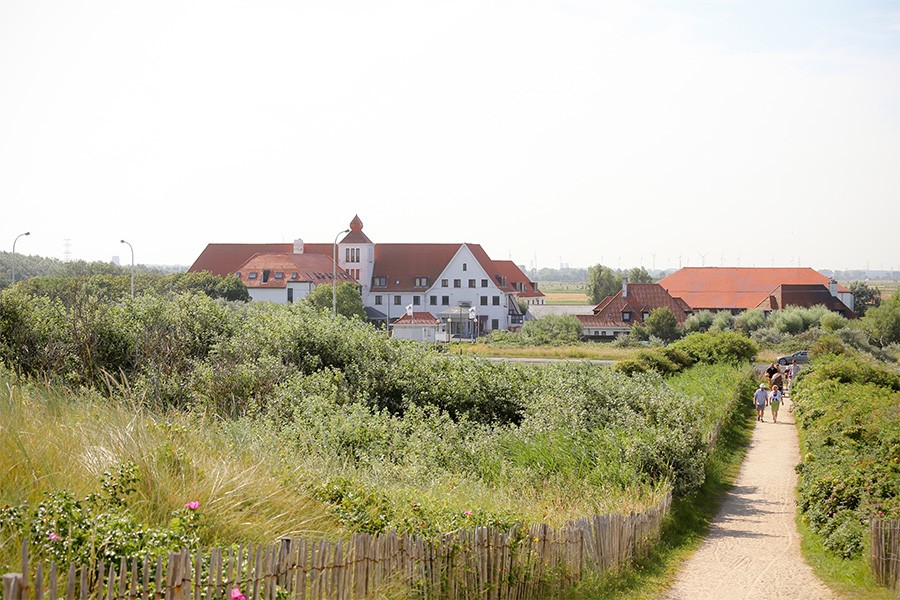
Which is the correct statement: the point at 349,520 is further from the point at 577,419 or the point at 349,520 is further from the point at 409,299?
the point at 409,299

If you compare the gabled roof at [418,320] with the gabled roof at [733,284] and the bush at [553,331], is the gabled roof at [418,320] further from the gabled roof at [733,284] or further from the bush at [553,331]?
the gabled roof at [733,284]

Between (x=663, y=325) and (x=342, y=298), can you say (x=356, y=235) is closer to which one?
(x=342, y=298)

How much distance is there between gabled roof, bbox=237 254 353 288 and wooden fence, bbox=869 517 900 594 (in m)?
75.1

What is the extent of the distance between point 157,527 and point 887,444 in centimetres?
1327

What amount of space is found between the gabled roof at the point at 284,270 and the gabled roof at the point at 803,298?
135ft

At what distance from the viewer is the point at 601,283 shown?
142750 mm

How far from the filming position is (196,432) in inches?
449

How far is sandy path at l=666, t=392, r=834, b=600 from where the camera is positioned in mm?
12211

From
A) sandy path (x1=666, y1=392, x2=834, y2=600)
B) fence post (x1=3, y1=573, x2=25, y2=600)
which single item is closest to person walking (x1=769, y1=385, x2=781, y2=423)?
sandy path (x1=666, y1=392, x2=834, y2=600)

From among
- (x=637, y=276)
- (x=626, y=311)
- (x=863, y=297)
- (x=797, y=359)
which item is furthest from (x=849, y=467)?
(x=637, y=276)

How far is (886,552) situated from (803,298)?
87.7m

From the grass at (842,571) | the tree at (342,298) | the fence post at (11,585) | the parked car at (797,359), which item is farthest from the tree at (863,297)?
the fence post at (11,585)

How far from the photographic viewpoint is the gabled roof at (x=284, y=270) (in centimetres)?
8725

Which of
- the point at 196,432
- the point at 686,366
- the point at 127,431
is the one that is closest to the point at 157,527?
the point at 127,431
